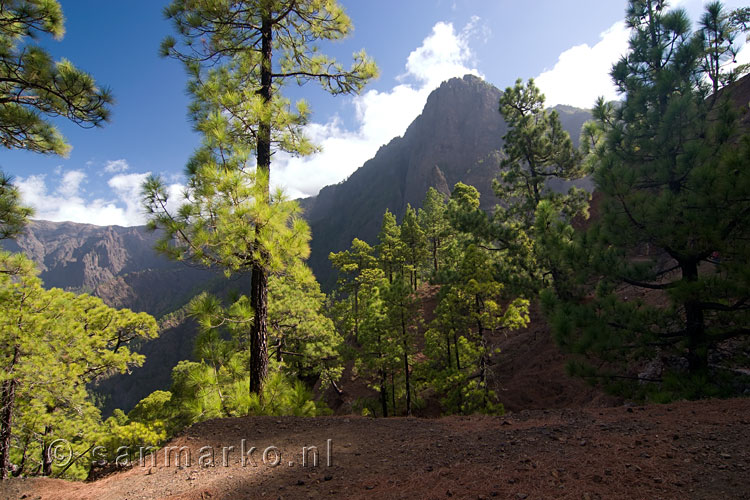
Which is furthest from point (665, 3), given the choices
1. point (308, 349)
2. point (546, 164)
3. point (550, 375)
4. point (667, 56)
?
point (308, 349)

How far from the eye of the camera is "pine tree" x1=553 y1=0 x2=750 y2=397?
4359 millimetres

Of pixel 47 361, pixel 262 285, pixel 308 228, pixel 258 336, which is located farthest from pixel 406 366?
pixel 47 361

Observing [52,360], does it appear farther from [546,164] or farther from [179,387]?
[546,164]

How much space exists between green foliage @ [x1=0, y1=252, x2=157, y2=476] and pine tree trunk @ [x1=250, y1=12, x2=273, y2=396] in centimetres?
505

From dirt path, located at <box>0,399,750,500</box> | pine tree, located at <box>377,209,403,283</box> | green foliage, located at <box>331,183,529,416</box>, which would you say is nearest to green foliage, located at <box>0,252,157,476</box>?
dirt path, located at <box>0,399,750,500</box>

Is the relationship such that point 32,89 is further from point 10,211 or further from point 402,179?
point 402,179

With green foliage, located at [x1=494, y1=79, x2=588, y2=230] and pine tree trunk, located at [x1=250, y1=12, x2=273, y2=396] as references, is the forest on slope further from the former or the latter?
green foliage, located at [x1=494, y1=79, x2=588, y2=230]

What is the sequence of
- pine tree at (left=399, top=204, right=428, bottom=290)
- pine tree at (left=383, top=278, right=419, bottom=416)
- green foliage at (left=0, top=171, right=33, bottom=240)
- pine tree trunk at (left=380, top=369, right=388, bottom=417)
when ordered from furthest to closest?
1. pine tree at (left=399, top=204, right=428, bottom=290)
2. pine tree trunk at (left=380, top=369, right=388, bottom=417)
3. pine tree at (left=383, top=278, right=419, bottom=416)
4. green foliage at (left=0, top=171, right=33, bottom=240)

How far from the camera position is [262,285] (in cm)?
606

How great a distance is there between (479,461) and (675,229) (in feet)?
14.2

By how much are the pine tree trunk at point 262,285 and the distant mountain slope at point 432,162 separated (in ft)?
298

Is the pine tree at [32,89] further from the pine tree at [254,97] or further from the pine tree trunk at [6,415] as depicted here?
the pine tree trunk at [6,415]

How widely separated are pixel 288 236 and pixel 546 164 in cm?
1074

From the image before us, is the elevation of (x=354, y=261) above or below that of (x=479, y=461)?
above
